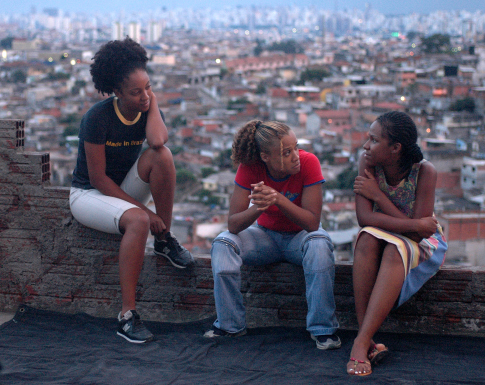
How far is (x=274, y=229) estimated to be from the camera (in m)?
2.46

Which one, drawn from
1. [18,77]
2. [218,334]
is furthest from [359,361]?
[18,77]

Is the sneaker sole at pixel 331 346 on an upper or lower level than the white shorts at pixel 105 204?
lower

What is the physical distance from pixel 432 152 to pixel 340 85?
23.6 metres

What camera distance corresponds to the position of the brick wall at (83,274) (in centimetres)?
252

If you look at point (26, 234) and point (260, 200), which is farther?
point (26, 234)

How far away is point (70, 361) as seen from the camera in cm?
216

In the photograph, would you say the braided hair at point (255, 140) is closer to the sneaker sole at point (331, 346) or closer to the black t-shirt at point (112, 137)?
the black t-shirt at point (112, 137)

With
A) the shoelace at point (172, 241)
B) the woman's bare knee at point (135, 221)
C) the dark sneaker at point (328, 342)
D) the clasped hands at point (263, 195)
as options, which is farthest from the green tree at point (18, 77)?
the dark sneaker at point (328, 342)

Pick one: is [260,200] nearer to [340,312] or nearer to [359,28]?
[340,312]

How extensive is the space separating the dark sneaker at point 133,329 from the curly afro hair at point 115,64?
88 cm

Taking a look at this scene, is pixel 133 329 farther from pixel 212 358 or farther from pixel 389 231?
pixel 389 231

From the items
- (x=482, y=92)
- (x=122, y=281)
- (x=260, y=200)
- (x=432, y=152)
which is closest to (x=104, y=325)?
(x=122, y=281)

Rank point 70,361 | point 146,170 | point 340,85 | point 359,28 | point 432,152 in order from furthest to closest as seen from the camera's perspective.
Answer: point 359,28 < point 340,85 < point 432,152 < point 146,170 < point 70,361

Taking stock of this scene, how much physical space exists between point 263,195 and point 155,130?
0.54 meters
